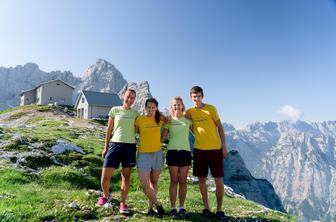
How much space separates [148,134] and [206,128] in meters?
2.28

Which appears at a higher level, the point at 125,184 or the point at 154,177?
the point at 154,177

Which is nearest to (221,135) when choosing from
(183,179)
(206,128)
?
(206,128)

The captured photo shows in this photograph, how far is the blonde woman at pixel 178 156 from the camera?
11703 mm

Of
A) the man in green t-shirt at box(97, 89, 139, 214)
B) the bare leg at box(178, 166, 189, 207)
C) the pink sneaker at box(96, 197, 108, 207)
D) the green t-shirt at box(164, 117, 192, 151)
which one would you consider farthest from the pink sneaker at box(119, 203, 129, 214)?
the green t-shirt at box(164, 117, 192, 151)

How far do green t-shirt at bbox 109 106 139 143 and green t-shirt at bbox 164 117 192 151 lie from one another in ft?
4.79

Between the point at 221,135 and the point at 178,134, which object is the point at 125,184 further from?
the point at 221,135

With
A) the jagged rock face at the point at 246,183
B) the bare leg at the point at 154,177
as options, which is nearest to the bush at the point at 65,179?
the bare leg at the point at 154,177

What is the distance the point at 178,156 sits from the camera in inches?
463

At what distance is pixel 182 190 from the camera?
464 inches

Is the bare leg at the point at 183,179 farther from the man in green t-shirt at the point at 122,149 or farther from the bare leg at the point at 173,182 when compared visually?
the man in green t-shirt at the point at 122,149

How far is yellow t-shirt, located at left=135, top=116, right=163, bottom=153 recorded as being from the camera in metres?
11.6

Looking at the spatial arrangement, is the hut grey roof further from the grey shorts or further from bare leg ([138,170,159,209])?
bare leg ([138,170,159,209])

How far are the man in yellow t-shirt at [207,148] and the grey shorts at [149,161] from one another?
59.2 inches

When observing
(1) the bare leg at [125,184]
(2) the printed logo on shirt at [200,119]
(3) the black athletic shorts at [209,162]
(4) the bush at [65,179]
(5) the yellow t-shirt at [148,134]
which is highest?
(2) the printed logo on shirt at [200,119]
